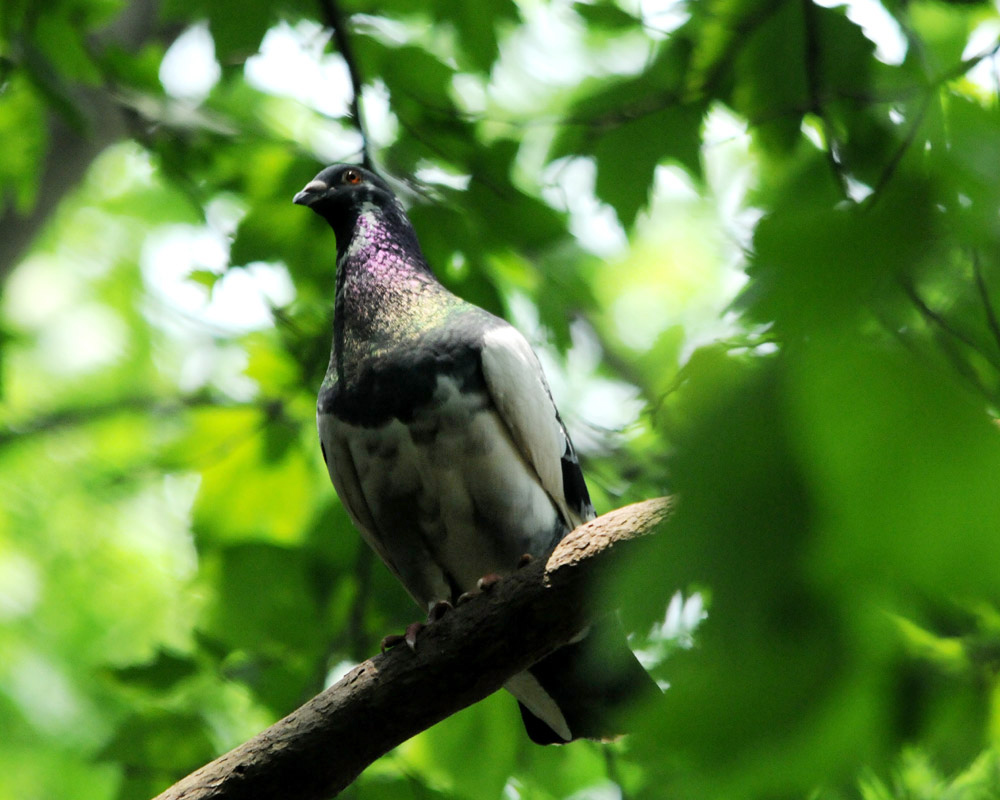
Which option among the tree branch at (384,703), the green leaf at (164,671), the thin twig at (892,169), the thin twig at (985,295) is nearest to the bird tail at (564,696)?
the tree branch at (384,703)

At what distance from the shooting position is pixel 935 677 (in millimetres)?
1075

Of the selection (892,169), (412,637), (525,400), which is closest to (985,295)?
(892,169)

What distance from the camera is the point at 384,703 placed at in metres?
2.43

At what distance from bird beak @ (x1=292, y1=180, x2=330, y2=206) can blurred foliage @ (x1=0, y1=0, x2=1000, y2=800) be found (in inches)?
9.6

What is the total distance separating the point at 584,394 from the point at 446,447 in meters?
3.65

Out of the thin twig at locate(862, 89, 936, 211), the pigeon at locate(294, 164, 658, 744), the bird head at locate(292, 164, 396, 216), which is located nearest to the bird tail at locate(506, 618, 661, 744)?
the pigeon at locate(294, 164, 658, 744)

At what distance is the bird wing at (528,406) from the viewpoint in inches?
119

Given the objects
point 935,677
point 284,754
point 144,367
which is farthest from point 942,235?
point 144,367

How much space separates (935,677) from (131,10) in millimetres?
5525

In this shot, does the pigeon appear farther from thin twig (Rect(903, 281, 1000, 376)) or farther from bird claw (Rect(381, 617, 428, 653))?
thin twig (Rect(903, 281, 1000, 376))

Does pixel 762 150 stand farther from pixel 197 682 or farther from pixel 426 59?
pixel 197 682

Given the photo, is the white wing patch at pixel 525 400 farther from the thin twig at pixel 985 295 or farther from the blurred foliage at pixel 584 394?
the thin twig at pixel 985 295

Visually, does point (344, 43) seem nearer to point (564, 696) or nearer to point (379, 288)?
point (379, 288)

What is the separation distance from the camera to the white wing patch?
119 inches
